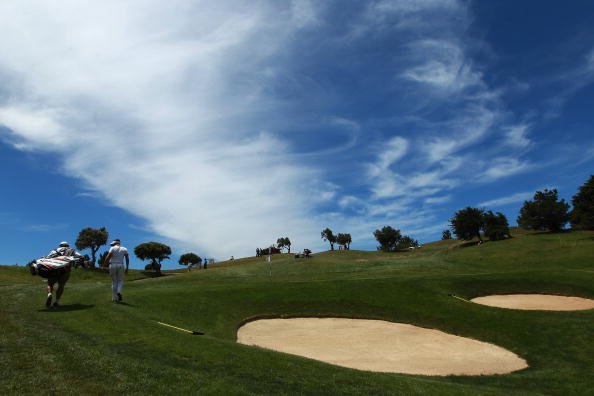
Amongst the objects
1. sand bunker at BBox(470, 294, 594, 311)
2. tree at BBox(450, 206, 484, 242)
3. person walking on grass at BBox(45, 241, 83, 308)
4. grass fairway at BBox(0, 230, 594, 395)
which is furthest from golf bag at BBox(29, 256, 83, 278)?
tree at BBox(450, 206, 484, 242)

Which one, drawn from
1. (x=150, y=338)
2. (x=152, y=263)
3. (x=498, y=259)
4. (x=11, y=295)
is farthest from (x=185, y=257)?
(x=150, y=338)

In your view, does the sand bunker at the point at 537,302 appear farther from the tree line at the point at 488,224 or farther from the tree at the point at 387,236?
the tree at the point at 387,236

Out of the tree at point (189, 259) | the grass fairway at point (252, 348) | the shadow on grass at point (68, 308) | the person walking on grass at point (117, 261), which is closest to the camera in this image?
the grass fairway at point (252, 348)

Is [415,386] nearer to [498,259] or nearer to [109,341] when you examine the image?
[109,341]

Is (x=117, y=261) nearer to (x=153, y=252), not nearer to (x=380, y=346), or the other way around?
(x=380, y=346)

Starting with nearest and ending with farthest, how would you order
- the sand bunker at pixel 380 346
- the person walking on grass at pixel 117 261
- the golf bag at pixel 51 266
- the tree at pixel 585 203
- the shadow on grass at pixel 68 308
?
the shadow on grass at pixel 68 308
the golf bag at pixel 51 266
the sand bunker at pixel 380 346
the person walking on grass at pixel 117 261
the tree at pixel 585 203

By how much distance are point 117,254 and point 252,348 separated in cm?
933

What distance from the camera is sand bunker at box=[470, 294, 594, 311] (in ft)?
94.8

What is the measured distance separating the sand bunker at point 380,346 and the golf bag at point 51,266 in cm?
944

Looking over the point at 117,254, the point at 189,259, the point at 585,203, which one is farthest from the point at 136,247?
the point at 585,203

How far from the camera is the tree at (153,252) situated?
8706 centimetres

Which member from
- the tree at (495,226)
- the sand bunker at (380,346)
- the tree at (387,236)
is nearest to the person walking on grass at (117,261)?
the sand bunker at (380,346)

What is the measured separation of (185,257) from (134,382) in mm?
118170

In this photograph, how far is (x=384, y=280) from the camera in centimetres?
3459
